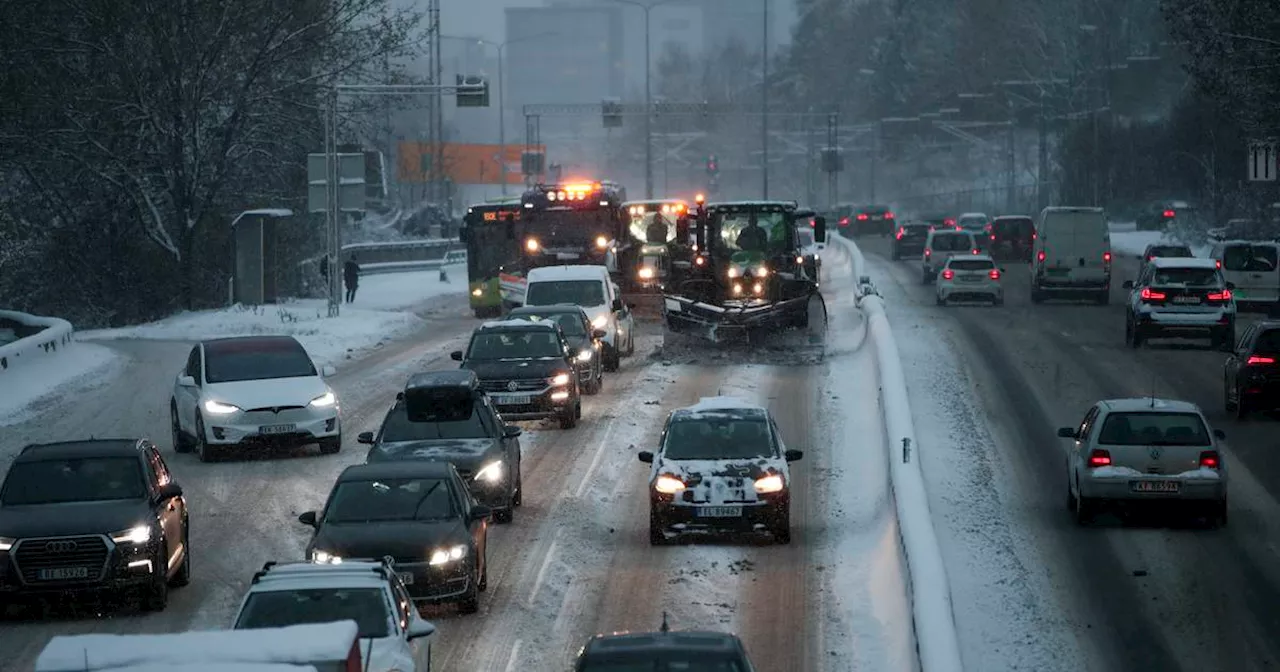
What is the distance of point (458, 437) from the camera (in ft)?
69.8

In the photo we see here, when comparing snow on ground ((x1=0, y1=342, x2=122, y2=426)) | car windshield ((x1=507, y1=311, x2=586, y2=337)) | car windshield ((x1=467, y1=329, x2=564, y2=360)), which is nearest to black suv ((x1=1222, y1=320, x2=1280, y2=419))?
car windshield ((x1=467, y1=329, x2=564, y2=360))

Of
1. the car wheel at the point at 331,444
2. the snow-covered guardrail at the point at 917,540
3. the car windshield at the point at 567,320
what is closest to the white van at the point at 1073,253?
the snow-covered guardrail at the point at 917,540

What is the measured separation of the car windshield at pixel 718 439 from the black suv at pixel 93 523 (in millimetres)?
5344

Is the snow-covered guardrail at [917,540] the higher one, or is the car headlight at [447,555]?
the car headlight at [447,555]

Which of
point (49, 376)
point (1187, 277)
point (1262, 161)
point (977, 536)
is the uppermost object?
point (1262, 161)

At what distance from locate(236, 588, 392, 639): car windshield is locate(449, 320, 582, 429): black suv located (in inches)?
589

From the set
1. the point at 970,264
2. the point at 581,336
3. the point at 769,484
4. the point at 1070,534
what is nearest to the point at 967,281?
the point at 970,264

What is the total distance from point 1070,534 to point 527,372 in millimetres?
9571

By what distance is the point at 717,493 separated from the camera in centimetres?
1973

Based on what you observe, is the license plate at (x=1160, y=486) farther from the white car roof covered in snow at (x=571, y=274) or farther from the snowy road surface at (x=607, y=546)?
the white car roof covered in snow at (x=571, y=274)

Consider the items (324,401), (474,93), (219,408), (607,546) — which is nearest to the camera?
(607,546)

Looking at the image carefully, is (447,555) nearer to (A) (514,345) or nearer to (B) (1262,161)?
(A) (514,345)

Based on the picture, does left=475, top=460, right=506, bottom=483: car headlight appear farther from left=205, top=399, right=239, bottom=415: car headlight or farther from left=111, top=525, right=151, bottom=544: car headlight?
left=205, top=399, right=239, bottom=415: car headlight

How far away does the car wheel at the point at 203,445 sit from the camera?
25.4 meters
